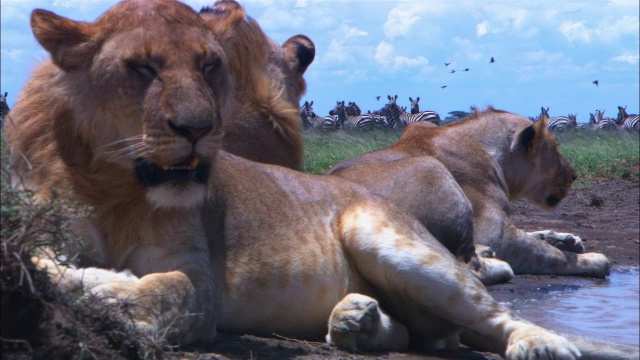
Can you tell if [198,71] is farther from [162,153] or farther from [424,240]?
[424,240]

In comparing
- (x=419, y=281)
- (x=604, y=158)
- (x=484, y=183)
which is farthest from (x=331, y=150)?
(x=419, y=281)

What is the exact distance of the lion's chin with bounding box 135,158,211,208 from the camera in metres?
3.68

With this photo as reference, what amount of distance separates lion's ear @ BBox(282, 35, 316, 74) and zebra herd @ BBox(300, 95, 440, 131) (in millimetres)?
27934

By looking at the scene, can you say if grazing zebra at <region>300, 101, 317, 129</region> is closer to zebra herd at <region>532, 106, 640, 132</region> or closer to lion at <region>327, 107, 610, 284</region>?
zebra herd at <region>532, 106, 640, 132</region>

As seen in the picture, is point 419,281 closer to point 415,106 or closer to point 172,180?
point 172,180

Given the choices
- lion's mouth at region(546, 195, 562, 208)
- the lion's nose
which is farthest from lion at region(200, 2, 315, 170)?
lion's mouth at region(546, 195, 562, 208)

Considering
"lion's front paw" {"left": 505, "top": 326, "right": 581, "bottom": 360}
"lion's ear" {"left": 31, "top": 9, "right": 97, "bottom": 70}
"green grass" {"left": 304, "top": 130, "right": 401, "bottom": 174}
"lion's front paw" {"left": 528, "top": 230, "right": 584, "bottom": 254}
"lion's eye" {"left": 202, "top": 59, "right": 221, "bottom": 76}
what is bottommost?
"lion's front paw" {"left": 528, "top": 230, "right": 584, "bottom": 254}

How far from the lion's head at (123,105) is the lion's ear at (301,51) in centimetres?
330

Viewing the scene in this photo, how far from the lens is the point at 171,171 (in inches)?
145

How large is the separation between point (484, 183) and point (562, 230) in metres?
2.38

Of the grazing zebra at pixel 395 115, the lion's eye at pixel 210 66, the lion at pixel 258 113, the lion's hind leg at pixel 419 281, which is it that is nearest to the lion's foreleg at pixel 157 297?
the lion's eye at pixel 210 66

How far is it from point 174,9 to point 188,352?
4.10 ft

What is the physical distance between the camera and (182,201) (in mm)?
3715

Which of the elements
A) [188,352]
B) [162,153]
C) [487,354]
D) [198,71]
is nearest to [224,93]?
[198,71]
